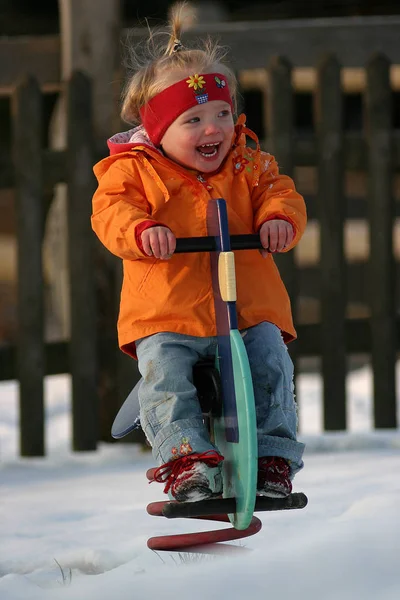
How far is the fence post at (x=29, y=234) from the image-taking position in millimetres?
4320

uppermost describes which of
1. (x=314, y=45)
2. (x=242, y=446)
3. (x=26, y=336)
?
(x=314, y=45)

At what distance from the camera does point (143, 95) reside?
277 centimetres

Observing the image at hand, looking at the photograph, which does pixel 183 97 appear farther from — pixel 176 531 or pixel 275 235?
pixel 176 531

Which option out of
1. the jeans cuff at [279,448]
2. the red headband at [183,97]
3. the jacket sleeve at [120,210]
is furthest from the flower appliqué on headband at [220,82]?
the jeans cuff at [279,448]

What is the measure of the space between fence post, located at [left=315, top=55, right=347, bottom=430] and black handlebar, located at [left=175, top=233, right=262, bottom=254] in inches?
78.7

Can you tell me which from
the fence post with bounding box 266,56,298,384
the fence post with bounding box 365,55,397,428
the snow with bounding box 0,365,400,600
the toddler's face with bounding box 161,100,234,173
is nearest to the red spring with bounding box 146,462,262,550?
the snow with bounding box 0,365,400,600

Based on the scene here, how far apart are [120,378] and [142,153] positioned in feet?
6.04

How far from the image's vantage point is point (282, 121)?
4426mm

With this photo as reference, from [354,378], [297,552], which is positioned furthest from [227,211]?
[354,378]

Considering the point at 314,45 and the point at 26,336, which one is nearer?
the point at 26,336

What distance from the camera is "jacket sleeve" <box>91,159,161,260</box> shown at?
8.23 ft

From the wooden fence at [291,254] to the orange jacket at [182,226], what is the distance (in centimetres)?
165

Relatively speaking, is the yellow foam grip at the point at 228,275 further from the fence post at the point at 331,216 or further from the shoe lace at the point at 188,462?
the fence post at the point at 331,216

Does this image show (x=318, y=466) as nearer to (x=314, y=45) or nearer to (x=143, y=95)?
(x=143, y=95)
